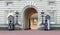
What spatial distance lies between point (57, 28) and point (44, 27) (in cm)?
217

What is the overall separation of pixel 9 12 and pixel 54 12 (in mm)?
7346

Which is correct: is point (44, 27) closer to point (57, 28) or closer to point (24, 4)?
point (57, 28)

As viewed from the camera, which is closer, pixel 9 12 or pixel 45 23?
pixel 45 23

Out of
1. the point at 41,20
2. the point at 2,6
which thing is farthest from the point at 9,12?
the point at 41,20

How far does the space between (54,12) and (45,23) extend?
295 cm

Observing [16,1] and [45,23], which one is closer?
[45,23]

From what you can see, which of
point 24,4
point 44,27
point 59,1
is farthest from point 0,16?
point 59,1

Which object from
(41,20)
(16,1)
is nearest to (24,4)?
(16,1)

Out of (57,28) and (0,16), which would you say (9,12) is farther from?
(57,28)

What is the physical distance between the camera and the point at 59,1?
1535 inches

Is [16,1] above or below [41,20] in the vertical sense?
above

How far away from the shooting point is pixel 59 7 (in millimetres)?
38875

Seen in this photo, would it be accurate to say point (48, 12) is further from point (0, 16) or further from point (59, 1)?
point (0, 16)

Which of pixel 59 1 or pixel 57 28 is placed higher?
pixel 59 1
